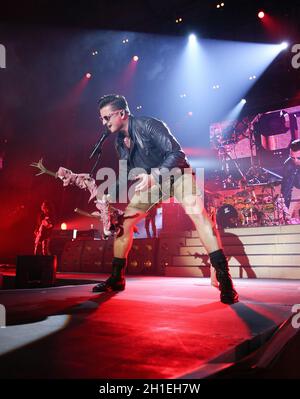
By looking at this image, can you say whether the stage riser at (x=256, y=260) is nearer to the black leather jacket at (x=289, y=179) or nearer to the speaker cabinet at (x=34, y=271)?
the speaker cabinet at (x=34, y=271)

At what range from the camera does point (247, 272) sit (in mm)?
6109

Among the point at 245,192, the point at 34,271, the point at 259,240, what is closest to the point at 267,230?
the point at 259,240

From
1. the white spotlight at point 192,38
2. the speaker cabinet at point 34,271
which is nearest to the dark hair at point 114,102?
the speaker cabinet at point 34,271

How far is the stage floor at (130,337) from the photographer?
1.05 meters

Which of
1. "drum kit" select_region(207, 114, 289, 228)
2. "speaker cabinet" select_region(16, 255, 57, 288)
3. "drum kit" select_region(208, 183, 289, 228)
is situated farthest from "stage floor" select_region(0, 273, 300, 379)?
"drum kit" select_region(207, 114, 289, 228)

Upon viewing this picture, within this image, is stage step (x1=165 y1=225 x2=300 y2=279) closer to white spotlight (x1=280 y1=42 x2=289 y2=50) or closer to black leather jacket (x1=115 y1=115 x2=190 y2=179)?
black leather jacket (x1=115 y1=115 x2=190 y2=179)

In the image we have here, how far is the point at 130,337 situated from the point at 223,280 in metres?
1.33

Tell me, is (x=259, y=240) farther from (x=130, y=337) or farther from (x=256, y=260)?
(x=130, y=337)

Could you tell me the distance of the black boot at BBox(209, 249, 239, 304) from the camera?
8.34 ft

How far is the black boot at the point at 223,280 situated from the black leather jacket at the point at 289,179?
1039 cm

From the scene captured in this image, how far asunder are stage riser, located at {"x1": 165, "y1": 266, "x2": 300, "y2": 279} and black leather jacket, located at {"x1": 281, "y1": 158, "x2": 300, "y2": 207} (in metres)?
6.87

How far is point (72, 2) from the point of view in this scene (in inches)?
378

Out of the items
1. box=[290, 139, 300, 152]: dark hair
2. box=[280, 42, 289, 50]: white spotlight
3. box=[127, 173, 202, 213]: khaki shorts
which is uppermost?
box=[280, 42, 289, 50]: white spotlight
